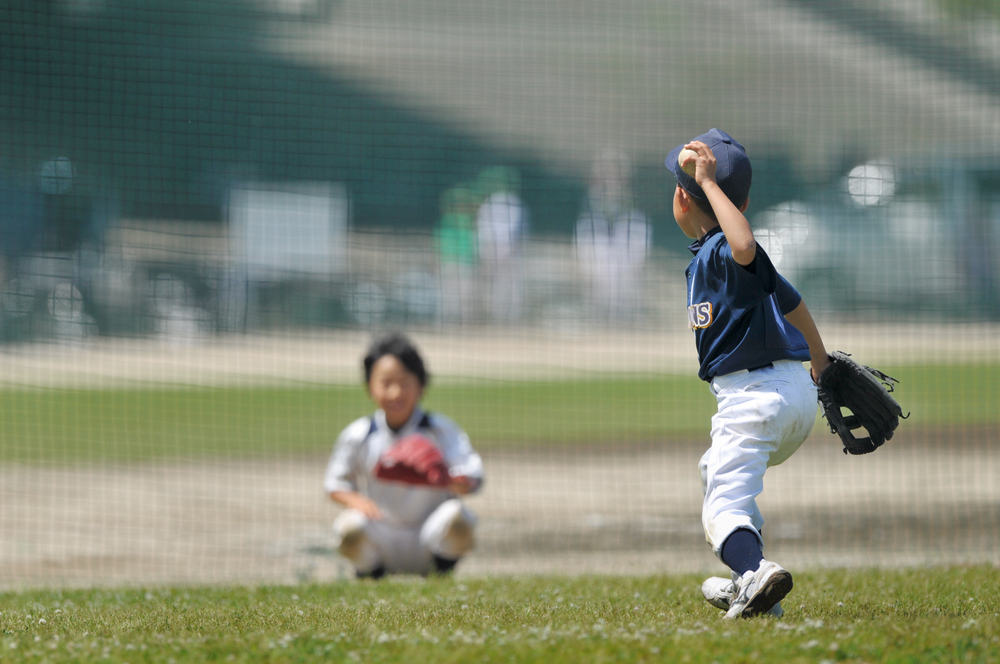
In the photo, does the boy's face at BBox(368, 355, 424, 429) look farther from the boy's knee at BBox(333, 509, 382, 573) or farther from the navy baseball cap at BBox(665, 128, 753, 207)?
the navy baseball cap at BBox(665, 128, 753, 207)

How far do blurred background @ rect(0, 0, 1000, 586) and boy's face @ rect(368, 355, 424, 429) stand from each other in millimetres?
2219

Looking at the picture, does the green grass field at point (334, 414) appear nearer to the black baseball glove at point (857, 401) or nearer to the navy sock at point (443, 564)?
the navy sock at point (443, 564)

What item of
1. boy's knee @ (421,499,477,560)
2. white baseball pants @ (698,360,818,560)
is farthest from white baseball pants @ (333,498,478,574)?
white baseball pants @ (698,360,818,560)

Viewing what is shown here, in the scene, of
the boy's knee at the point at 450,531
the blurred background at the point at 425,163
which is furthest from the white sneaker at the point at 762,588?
the blurred background at the point at 425,163

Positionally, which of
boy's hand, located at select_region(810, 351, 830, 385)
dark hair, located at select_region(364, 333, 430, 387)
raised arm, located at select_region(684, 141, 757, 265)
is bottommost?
dark hair, located at select_region(364, 333, 430, 387)

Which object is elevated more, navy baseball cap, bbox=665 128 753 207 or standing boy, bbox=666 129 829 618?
navy baseball cap, bbox=665 128 753 207

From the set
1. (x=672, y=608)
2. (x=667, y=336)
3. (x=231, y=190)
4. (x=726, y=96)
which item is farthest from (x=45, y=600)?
(x=667, y=336)

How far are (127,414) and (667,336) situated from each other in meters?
→ 9.45

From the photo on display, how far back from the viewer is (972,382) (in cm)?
1459

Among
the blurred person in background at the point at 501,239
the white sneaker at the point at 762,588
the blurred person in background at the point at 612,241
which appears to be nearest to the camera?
the white sneaker at the point at 762,588

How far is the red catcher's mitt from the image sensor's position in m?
5.08

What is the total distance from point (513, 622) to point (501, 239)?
12352mm

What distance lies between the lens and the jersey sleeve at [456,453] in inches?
207

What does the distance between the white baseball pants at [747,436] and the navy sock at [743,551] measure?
2 centimetres
